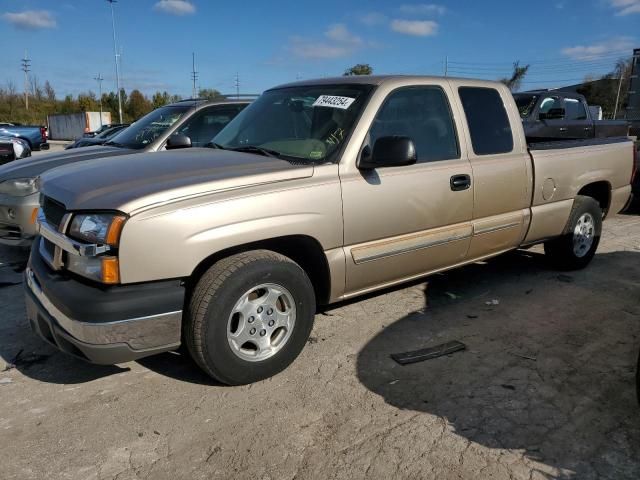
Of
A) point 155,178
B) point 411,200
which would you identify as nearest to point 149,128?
point 155,178

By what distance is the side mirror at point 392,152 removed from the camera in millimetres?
3283

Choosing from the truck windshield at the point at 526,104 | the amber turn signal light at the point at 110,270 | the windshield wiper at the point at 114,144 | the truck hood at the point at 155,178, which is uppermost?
the truck windshield at the point at 526,104

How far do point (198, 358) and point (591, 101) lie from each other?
49.8 meters

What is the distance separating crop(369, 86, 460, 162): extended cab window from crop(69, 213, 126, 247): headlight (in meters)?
1.80

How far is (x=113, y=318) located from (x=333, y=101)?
2.12 m

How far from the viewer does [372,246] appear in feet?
11.6

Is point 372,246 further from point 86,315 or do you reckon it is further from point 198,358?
point 86,315

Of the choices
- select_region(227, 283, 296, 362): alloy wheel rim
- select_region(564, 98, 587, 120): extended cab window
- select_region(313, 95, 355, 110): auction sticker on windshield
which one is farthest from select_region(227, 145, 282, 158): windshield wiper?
select_region(564, 98, 587, 120): extended cab window

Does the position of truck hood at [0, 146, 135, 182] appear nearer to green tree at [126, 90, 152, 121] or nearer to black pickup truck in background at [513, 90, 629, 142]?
black pickup truck in background at [513, 90, 629, 142]

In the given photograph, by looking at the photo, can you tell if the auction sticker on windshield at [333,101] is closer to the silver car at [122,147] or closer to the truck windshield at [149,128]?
the silver car at [122,147]

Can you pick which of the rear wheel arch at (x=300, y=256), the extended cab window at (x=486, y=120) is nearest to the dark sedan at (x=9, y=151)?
the rear wheel arch at (x=300, y=256)

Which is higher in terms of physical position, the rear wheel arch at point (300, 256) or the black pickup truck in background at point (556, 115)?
the black pickup truck in background at point (556, 115)

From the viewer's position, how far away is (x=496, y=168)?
167 inches

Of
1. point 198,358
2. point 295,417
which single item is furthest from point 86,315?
point 295,417
